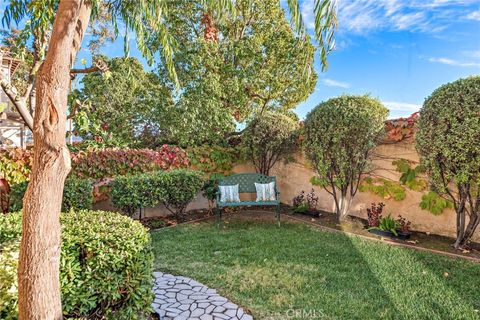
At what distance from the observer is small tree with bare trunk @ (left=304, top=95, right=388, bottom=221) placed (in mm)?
5117

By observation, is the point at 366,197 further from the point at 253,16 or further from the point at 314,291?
the point at 253,16

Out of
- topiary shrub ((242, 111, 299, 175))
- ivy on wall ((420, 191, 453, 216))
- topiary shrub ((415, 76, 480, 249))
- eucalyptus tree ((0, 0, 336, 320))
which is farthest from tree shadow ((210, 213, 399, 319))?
topiary shrub ((242, 111, 299, 175))

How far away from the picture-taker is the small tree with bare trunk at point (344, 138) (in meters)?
5.12

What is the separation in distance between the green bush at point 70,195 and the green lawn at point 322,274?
1.29 meters

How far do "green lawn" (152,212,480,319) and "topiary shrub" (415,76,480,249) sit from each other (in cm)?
86

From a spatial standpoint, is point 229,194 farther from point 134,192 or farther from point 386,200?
point 386,200

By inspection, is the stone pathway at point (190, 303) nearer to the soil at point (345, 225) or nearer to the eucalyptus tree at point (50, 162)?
the eucalyptus tree at point (50, 162)

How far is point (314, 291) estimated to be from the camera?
9.78 feet

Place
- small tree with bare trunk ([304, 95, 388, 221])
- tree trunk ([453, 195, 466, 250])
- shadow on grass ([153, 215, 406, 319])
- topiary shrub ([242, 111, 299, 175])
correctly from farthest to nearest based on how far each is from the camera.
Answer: topiary shrub ([242, 111, 299, 175])
small tree with bare trunk ([304, 95, 388, 221])
tree trunk ([453, 195, 466, 250])
shadow on grass ([153, 215, 406, 319])

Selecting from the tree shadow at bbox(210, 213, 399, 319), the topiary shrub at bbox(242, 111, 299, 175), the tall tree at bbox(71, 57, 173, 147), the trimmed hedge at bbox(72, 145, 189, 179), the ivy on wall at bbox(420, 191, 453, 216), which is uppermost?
the tall tree at bbox(71, 57, 173, 147)

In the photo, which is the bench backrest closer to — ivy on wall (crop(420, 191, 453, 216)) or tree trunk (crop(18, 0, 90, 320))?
ivy on wall (crop(420, 191, 453, 216))

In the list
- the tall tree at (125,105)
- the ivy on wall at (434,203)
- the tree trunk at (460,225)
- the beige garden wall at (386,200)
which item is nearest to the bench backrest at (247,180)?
the beige garden wall at (386,200)

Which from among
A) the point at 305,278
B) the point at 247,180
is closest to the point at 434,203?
the point at 305,278

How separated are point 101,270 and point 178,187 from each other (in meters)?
3.81
